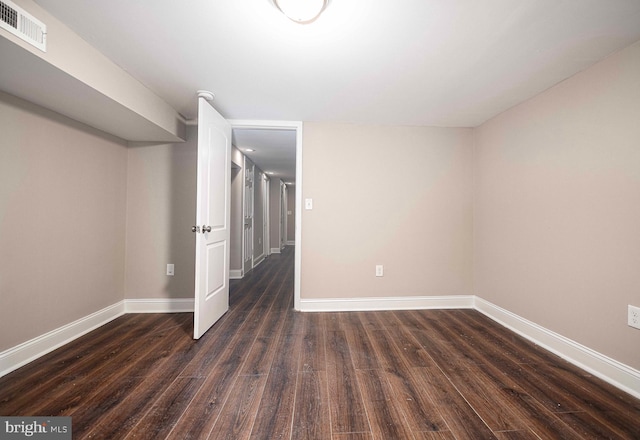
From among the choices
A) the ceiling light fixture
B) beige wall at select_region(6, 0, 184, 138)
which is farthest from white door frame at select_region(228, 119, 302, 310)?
the ceiling light fixture

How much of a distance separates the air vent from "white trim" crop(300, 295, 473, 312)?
8.70ft

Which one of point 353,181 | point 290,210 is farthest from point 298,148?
point 290,210

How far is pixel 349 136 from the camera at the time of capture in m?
2.87

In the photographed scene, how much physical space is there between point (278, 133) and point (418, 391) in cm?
303

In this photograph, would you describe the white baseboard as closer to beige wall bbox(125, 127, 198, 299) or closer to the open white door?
beige wall bbox(125, 127, 198, 299)

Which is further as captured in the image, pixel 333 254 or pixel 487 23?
pixel 333 254

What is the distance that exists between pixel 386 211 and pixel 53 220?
2.96 m

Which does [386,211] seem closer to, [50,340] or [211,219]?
[211,219]

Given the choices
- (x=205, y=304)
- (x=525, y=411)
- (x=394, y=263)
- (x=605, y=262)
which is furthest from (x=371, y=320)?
(x=605, y=262)

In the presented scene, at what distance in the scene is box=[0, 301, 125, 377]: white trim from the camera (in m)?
1.65

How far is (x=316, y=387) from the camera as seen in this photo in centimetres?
153

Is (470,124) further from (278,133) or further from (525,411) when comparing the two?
(525,411)

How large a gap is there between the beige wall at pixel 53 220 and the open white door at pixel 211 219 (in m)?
1.01

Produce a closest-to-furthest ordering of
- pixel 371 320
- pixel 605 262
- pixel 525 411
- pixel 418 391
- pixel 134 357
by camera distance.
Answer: pixel 525 411 → pixel 418 391 → pixel 605 262 → pixel 134 357 → pixel 371 320
